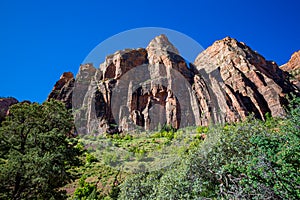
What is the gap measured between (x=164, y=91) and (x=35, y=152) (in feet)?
237

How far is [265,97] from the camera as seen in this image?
73688 mm

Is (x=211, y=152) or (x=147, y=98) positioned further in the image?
(x=147, y=98)

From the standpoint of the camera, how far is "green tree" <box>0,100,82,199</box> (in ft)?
34.6

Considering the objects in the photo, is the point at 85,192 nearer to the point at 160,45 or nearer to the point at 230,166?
the point at 230,166

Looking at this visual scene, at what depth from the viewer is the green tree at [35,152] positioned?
10531 mm

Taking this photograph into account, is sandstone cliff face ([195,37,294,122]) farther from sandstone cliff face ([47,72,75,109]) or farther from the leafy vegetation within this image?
sandstone cliff face ([47,72,75,109])

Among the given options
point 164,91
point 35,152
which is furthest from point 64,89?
point 35,152

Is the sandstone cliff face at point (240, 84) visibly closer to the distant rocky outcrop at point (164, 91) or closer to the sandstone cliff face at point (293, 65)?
the distant rocky outcrop at point (164, 91)

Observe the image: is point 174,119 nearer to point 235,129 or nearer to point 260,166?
point 235,129

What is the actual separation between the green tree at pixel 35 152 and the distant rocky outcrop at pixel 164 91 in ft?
185

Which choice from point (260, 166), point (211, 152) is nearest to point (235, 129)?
point (211, 152)

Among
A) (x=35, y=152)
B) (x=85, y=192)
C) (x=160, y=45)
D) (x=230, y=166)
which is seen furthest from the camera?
(x=160, y=45)

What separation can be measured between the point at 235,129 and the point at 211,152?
198 cm

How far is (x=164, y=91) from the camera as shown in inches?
3238
